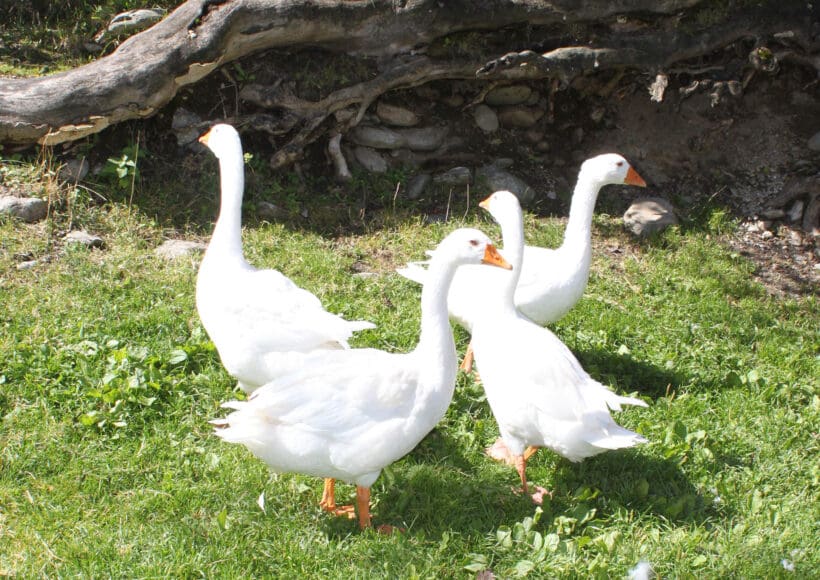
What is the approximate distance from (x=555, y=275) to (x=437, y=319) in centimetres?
151

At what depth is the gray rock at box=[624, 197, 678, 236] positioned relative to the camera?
674cm

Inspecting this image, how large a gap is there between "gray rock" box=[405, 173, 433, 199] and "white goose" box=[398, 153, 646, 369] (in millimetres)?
1846

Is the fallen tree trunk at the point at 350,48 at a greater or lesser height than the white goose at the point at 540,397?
greater

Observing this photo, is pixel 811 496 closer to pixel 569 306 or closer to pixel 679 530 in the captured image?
pixel 679 530

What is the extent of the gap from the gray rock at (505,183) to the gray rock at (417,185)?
47cm

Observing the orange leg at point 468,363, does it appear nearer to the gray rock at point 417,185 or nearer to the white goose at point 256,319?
the white goose at point 256,319

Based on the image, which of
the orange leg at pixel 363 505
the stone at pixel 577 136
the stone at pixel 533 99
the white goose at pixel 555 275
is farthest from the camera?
the stone at pixel 577 136

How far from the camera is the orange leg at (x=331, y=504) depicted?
148 inches

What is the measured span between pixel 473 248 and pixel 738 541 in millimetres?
1870

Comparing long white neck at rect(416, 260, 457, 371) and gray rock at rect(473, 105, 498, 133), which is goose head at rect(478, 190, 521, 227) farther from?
gray rock at rect(473, 105, 498, 133)

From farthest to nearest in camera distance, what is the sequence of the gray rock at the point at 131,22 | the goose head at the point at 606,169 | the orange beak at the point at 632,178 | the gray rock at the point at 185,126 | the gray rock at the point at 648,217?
the gray rock at the point at 131,22
the gray rock at the point at 648,217
the gray rock at the point at 185,126
the orange beak at the point at 632,178
the goose head at the point at 606,169

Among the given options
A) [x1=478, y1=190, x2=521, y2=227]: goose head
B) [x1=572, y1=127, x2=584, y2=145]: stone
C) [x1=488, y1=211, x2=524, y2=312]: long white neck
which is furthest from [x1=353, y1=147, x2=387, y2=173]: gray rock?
[x1=488, y1=211, x2=524, y2=312]: long white neck

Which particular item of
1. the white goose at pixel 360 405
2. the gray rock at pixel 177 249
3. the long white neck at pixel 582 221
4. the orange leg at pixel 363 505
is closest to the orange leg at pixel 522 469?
the white goose at pixel 360 405

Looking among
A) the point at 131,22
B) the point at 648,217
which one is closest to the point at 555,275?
the point at 648,217
